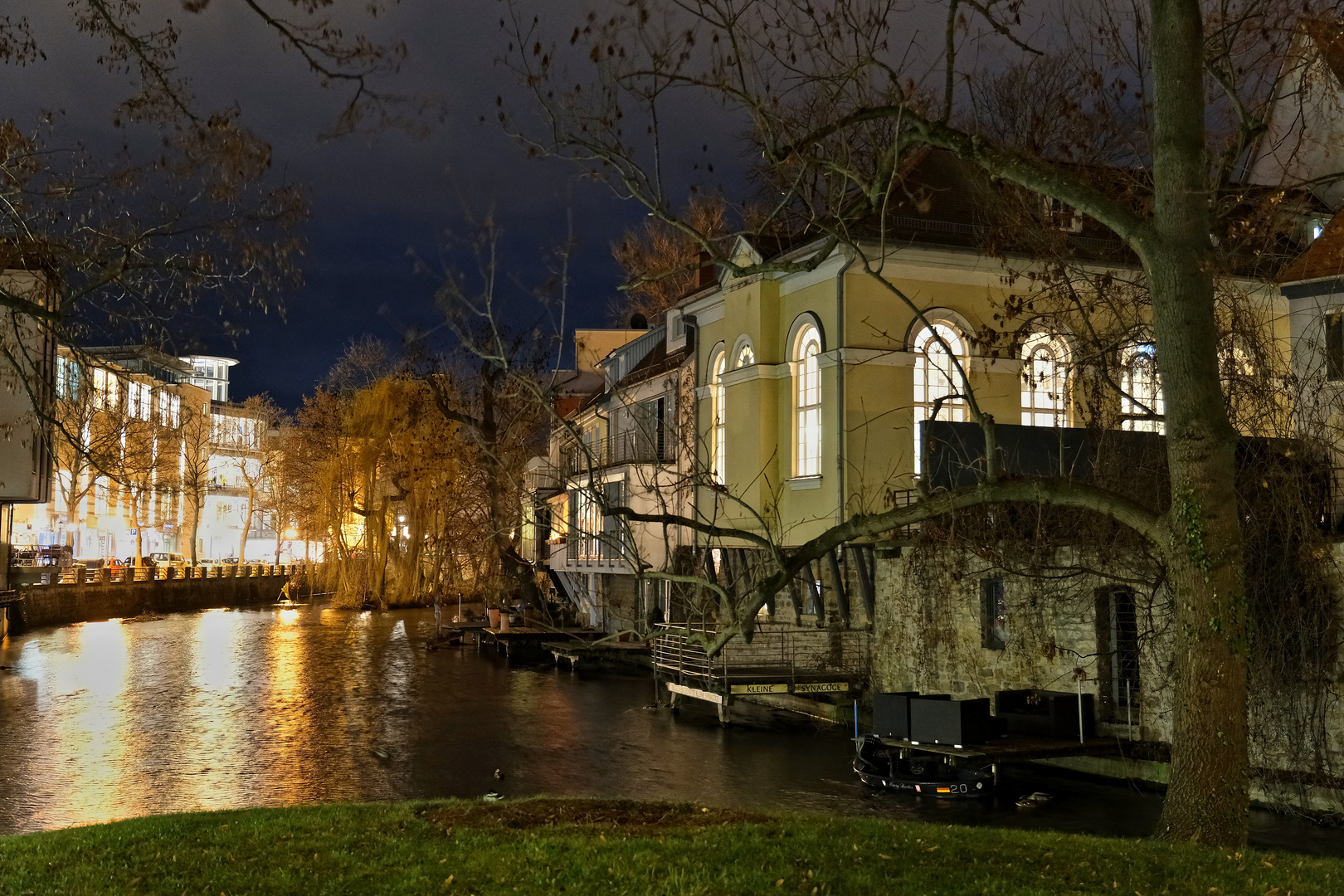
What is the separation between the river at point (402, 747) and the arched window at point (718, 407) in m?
5.27

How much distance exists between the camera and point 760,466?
76.4 feet

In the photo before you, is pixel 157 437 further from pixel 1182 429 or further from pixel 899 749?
pixel 1182 429

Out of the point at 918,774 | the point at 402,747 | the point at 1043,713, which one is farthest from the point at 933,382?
the point at 402,747

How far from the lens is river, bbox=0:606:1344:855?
15867 millimetres

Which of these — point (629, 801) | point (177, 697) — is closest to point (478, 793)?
point (629, 801)

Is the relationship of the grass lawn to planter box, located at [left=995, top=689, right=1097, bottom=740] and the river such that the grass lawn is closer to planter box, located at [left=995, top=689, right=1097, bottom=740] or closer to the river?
the river

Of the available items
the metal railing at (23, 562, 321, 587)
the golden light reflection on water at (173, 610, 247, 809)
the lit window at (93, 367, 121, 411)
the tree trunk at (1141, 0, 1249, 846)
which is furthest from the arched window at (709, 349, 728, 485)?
the metal railing at (23, 562, 321, 587)

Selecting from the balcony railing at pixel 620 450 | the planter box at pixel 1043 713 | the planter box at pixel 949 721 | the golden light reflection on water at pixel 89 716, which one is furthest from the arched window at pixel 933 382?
the golden light reflection on water at pixel 89 716

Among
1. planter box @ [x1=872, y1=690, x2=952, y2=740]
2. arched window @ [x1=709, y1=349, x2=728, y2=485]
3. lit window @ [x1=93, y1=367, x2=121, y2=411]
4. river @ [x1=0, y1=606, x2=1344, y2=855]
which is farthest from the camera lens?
arched window @ [x1=709, y1=349, x2=728, y2=485]

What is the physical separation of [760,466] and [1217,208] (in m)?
13.5

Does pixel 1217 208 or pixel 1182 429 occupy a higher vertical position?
pixel 1217 208

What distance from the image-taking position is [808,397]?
23.0 metres

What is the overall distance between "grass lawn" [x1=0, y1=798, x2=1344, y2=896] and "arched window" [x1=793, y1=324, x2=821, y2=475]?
1325cm

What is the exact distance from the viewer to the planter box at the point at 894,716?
1802 cm
